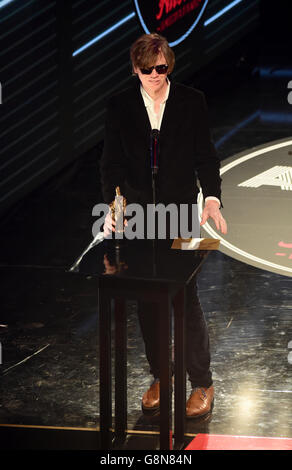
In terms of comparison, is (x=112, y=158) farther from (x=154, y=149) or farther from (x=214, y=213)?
(x=214, y=213)

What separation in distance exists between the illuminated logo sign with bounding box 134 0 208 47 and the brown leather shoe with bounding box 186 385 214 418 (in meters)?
6.02

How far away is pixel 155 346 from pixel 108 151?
2.92 feet

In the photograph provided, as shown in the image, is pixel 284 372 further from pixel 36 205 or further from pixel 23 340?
pixel 36 205

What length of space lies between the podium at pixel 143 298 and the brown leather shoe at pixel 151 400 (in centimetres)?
24

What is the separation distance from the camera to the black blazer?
3447 mm

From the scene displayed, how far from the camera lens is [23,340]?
4512 mm

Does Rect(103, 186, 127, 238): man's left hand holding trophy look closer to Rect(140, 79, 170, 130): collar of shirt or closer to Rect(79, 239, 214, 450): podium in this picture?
Rect(79, 239, 214, 450): podium

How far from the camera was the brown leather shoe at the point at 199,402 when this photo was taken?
3.56m

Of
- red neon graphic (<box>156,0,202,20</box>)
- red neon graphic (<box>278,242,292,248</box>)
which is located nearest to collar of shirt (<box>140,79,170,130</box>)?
red neon graphic (<box>278,242,292,248</box>)

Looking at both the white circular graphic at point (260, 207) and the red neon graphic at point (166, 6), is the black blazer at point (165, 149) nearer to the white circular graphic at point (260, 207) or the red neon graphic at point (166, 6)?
the white circular graphic at point (260, 207)

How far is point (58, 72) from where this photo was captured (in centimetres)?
768

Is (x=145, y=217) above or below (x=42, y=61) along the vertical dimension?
below

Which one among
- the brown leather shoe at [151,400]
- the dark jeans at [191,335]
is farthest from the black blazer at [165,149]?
the brown leather shoe at [151,400]
